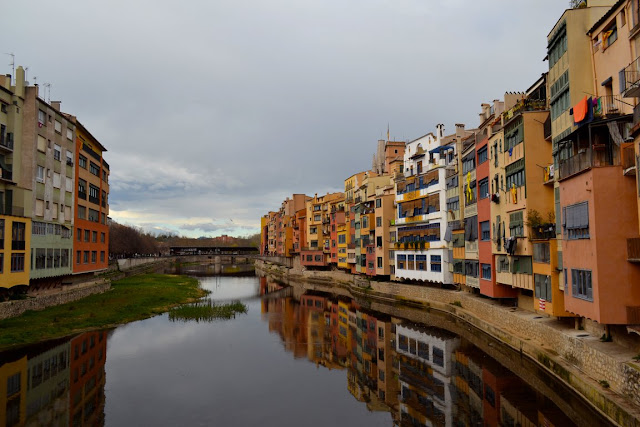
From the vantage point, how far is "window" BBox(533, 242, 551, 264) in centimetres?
2709

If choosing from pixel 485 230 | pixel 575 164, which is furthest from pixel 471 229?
pixel 575 164

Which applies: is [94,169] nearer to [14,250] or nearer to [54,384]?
[14,250]

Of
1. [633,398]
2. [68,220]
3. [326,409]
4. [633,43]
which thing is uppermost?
[633,43]

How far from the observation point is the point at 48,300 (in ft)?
139

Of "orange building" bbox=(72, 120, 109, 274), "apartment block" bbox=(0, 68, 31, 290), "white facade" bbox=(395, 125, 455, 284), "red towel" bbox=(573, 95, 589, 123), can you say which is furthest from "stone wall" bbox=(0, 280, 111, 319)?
"red towel" bbox=(573, 95, 589, 123)

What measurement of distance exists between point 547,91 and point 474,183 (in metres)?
11.7

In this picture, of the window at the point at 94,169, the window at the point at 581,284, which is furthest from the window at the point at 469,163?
the window at the point at 94,169

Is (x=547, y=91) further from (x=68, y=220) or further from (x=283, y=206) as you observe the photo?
(x=283, y=206)

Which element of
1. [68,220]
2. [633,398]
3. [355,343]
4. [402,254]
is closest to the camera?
[633,398]

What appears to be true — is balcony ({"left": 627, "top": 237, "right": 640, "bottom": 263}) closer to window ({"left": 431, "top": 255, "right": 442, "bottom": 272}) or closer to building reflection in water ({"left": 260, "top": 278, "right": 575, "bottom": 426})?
building reflection in water ({"left": 260, "top": 278, "right": 575, "bottom": 426})

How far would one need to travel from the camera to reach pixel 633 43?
1967 centimetres

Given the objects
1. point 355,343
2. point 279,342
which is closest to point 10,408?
point 279,342

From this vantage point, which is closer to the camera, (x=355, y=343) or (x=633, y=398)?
(x=633, y=398)

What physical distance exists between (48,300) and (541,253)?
4277cm
